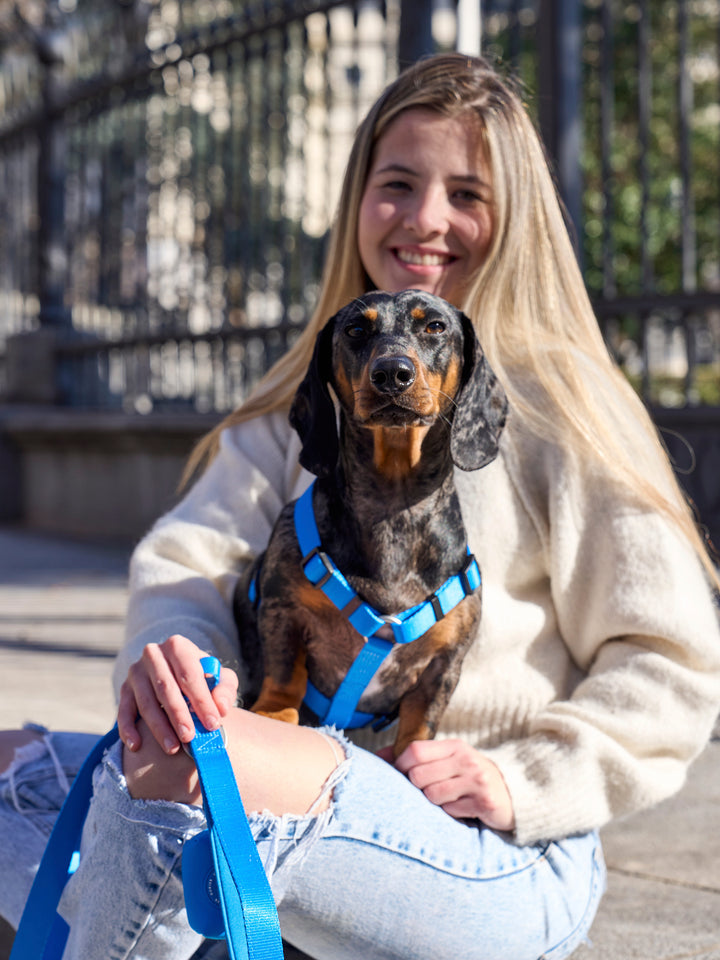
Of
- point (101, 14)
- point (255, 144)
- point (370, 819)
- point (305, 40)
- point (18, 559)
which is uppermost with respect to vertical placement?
point (101, 14)

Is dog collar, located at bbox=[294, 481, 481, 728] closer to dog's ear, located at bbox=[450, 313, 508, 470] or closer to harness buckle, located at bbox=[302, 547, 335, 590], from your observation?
harness buckle, located at bbox=[302, 547, 335, 590]

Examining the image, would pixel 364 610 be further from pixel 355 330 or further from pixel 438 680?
pixel 355 330

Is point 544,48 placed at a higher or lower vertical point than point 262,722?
higher

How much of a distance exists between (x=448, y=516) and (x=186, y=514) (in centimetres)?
67

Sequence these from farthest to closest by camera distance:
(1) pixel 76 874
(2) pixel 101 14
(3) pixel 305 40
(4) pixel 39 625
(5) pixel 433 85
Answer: (2) pixel 101 14 → (3) pixel 305 40 → (4) pixel 39 625 → (5) pixel 433 85 → (1) pixel 76 874

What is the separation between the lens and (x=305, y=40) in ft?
20.8

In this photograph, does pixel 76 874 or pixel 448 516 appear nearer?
pixel 76 874

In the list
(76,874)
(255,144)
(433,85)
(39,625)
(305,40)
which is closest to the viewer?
(76,874)

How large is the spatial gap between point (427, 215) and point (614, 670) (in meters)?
1.00

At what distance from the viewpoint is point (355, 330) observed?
6.29ft

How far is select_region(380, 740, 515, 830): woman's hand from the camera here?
5.89 ft

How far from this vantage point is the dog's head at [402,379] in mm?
1793

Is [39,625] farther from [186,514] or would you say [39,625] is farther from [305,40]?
[305,40]

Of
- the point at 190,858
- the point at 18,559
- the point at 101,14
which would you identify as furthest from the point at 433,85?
the point at 101,14
